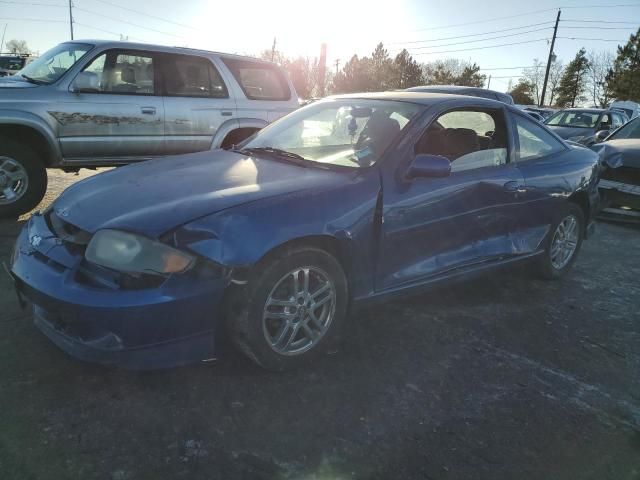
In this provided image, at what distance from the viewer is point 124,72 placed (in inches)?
233

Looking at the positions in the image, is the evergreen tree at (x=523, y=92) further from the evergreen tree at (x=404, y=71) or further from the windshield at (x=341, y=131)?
the windshield at (x=341, y=131)

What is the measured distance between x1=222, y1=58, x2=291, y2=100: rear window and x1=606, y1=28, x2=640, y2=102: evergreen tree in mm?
53767

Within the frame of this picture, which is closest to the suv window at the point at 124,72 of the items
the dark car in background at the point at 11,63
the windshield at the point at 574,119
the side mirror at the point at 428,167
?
the side mirror at the point at 428,167

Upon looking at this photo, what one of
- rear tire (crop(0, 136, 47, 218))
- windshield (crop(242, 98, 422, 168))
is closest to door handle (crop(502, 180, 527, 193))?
windshield (crop(242, 98, 422, 168))

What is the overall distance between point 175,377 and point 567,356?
2342mm

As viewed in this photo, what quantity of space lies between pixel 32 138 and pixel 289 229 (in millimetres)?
4072

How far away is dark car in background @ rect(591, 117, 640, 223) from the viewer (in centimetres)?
696

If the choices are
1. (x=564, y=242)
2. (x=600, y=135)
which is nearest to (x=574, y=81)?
(x=600, y=135)

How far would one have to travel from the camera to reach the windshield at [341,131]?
10.9 ft

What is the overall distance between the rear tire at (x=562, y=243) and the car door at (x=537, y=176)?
0.15m

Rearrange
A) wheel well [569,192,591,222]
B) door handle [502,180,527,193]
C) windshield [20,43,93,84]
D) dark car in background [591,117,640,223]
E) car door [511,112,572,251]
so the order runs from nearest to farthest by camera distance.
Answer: door handle [502,180,527,193], car door [511,112,572,251], wheel well [569,192,591,222], windshield [20,43,93,84], dark car in background [591,117,640,223]

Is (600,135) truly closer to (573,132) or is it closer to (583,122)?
(573,132)

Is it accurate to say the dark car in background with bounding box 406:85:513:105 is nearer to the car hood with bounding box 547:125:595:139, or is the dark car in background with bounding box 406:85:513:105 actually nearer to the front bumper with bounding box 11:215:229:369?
the car hood with bounding box 547:125:595:139

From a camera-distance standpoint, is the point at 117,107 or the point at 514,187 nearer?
the point at 514,187
